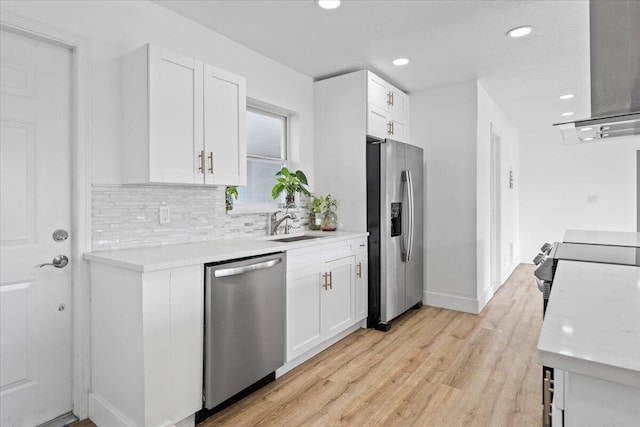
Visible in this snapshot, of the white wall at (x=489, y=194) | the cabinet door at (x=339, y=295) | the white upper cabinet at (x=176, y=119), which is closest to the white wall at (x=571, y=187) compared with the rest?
the white wall at (x=489, y=194)

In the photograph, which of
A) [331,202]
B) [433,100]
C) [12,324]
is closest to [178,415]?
[12,324]

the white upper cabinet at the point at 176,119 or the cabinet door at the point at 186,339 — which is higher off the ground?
the white upper cabinet at the point at 176,119

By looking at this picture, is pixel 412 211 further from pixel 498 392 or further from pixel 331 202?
pixel 498 392

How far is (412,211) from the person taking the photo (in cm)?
364

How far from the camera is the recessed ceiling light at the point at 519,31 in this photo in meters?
2.69

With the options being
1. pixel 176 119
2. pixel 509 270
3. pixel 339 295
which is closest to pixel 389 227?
pixel 339 295

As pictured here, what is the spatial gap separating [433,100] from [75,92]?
11.5 ft

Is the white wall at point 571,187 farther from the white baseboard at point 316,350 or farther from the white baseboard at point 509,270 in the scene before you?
the white baseboard at point 316,350

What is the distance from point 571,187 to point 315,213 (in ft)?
16.7

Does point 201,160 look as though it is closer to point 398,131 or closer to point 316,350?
point 316,350

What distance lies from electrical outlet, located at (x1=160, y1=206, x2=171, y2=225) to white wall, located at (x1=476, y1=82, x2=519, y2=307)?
10.2 feet

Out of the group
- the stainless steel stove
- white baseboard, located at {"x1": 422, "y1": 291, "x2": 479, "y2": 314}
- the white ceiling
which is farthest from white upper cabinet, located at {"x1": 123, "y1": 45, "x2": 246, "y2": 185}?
white baseboard, located at {"x1": 422, "y1": 291, "x2": 479, "y2": 314}

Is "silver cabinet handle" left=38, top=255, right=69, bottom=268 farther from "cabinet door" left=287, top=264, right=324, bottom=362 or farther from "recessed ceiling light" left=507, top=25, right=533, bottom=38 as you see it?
"recessed ceiling light" left=507, top=25, right=533, bottom=38

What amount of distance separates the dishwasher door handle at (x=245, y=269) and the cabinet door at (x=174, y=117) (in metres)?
0.65
